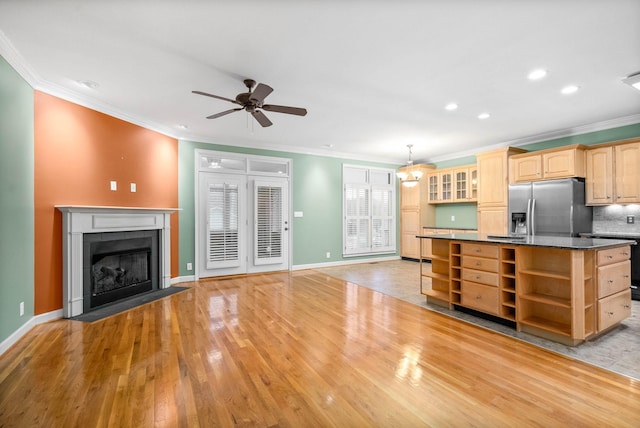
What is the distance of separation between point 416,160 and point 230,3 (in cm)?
682

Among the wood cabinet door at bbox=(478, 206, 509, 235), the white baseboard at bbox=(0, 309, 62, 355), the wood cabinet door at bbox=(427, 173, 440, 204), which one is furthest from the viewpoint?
the wood cabinet door at bbox=(427, 173, 440, 204)

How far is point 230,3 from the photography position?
2.12 meters

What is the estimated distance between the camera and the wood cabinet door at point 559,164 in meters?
4.77

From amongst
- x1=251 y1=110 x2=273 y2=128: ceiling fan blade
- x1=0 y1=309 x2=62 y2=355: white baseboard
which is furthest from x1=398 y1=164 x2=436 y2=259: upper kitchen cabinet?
x1=0 y1=309 x2=62 y2=355: white baseboard

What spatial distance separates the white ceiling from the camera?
7.25 ft

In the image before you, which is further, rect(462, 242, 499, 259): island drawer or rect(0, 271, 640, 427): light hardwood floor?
rect(462, 242, 499, 259): island drawer

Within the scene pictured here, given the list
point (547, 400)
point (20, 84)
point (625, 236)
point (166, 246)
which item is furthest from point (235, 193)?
point (625, 236)

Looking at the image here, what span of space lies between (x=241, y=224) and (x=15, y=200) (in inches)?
133

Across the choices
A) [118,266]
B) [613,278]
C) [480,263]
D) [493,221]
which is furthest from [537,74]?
[118,266]

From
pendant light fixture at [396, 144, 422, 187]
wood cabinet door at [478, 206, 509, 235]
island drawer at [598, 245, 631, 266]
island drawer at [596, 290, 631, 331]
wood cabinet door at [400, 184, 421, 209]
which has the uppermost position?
pendant light fixture at [396, 144, 422, 187]

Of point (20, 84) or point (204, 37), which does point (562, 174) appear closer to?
point (204, 37)

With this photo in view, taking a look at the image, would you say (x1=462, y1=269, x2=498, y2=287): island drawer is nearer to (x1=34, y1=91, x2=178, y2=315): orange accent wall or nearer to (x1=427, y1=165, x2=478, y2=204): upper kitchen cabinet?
(x1=427, y1=165, x2=478, y2=204): upper kitchen cabinet

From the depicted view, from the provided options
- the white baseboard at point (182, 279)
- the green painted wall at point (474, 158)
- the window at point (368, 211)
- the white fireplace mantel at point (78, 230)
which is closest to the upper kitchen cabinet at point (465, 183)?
the green painted wall at point (474, 158)

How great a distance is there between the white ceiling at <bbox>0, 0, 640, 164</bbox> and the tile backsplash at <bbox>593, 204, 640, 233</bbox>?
137cm
